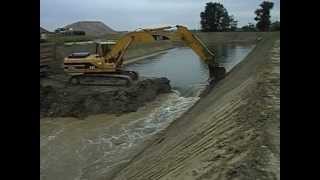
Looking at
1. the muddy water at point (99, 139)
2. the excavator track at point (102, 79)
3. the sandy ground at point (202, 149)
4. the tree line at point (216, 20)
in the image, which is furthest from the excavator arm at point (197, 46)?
the tree line at point (216, 20)

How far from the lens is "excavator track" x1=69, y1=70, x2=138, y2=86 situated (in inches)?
810

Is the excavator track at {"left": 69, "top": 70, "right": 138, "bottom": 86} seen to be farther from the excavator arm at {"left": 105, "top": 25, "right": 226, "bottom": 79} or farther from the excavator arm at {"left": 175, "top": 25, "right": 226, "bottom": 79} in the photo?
the excavator arm at {"left": 175, "top": 25, "right": 226, "bottom": 79}

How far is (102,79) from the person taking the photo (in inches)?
826

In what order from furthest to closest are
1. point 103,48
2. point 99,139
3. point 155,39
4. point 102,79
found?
point 103,48 < point 155,39 < point 102,79 < point 99,139

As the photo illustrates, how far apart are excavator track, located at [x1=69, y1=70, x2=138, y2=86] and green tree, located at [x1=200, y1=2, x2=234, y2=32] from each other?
42.8 m

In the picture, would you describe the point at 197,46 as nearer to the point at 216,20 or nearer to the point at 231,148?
the point at 231,148

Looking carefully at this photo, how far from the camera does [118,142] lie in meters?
13.8

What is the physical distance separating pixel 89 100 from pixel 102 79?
2847mm

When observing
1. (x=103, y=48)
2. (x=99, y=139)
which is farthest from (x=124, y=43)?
(x=99, y=139)

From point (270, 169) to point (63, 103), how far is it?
13.9 m

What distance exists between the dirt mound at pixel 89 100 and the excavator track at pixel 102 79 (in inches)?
24.4
